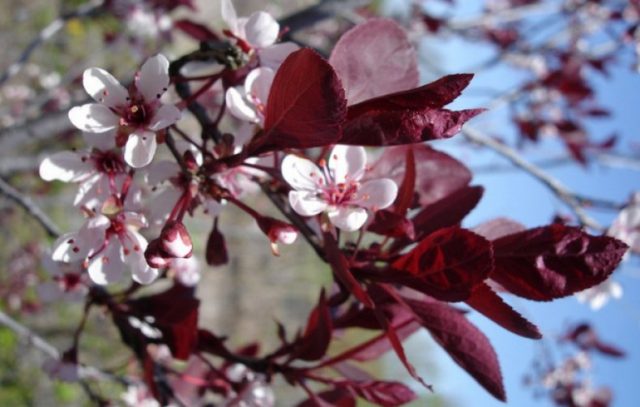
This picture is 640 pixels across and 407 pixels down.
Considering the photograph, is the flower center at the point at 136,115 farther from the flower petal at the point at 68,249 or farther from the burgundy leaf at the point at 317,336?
the burgundy leaf at the point at 317,336

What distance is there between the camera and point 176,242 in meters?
0.68

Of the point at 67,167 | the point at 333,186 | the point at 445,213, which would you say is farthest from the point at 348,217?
the point at 67,167

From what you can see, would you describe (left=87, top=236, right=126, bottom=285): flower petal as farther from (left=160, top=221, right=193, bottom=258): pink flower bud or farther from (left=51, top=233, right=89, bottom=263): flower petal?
(left=160, top=221, right=193, bottom=258): pink flower bud

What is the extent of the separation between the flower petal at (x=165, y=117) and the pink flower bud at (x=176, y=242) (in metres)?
0.13

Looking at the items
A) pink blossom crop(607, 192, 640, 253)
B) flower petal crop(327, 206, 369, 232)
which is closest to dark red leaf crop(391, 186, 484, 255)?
flower petal crop(327, 206, 369, 232)

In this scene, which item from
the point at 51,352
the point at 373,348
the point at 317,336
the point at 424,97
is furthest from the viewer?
the point at 51,352

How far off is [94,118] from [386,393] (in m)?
0.59

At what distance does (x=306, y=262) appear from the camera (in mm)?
9172

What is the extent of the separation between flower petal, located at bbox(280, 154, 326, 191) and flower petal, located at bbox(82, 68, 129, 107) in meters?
0.23

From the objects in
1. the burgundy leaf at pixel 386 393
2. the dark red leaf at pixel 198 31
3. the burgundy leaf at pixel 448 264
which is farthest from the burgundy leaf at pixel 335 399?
the dark red leaf at pixel 198 31

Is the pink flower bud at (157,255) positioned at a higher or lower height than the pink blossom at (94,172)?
higher

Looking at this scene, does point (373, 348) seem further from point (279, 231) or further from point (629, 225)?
point (629, 225)

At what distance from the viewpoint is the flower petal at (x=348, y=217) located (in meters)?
0.77

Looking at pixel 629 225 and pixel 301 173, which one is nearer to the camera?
pixel 301 173
